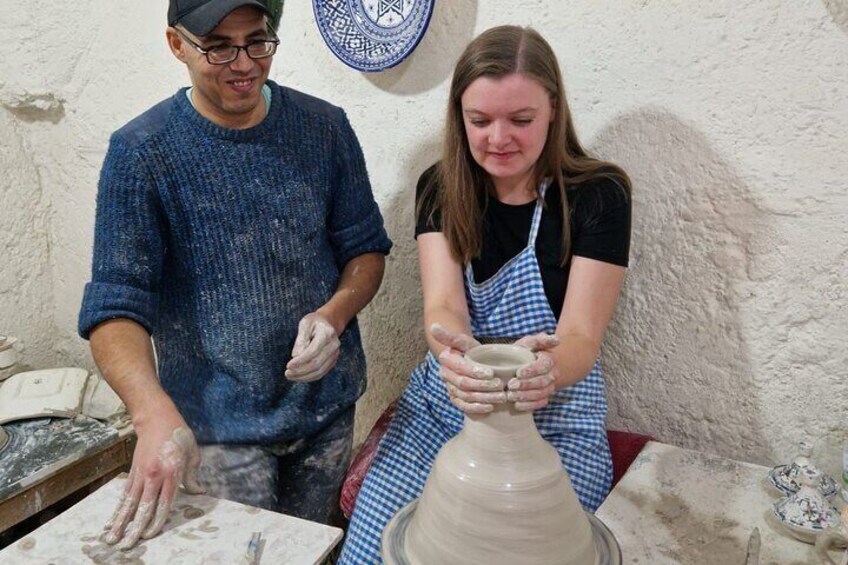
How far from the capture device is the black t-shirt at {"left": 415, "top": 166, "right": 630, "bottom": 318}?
166 centimetres

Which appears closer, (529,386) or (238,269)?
(529,386)

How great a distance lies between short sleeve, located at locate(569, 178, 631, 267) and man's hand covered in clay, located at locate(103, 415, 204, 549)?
0.98 meters

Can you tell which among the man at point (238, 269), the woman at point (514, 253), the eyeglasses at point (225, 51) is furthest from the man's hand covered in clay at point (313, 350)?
the eyeglasses at point (225, 51)

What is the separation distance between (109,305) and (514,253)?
3.13ft

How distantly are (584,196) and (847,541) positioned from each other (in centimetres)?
89

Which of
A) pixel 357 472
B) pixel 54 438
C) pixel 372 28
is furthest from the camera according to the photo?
pixel 54 438

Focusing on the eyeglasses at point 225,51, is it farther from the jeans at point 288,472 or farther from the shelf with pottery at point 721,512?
the shelf with pottery at point 721,512

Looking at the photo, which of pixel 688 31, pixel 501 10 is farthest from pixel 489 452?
pixel 501 10

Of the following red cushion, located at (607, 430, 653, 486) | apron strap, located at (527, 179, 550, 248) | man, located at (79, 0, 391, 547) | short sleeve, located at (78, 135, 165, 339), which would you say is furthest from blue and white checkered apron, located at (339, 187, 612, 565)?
short sleeve, located at (78, 135, 165, 339)

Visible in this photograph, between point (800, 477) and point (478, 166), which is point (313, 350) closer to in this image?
point (478, 166)

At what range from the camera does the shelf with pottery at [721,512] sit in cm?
138

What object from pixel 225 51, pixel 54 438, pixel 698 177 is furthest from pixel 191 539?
pixel 698 177

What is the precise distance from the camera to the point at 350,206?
6.14 ft

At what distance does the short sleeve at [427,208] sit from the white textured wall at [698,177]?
32cm
